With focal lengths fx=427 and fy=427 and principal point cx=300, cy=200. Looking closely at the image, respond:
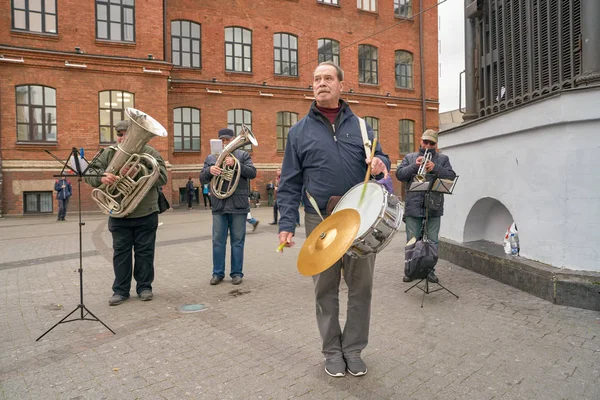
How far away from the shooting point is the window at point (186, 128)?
23922mm

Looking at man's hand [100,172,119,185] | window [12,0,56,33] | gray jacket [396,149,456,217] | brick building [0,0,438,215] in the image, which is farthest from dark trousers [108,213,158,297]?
window [12,0,56,33]

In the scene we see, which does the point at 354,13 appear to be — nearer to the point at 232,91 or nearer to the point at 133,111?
the point at 232,91

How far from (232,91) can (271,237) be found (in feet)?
51.1

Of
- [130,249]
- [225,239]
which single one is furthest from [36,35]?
[130,249]

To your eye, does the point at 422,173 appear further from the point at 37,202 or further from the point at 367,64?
the point at 367,64

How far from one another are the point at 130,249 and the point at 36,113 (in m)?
17.6

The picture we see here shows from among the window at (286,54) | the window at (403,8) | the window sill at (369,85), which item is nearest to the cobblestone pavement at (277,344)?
the window at (286,54)

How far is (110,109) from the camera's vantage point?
2044cm

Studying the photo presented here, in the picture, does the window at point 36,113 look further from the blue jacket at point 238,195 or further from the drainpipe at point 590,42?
the drainpipe at point 590,42

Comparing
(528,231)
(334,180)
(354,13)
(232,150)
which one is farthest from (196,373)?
(354,13)

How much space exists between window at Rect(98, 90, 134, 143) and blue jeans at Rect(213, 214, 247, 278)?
1634cm

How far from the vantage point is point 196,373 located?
3.30 meters

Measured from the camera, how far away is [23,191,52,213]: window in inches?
760

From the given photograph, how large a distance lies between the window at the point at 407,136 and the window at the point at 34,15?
21.6 meters
